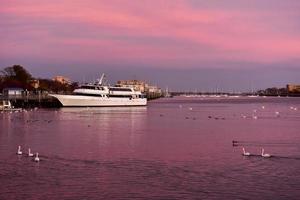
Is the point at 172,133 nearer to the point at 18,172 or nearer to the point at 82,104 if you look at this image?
the point at 18,172

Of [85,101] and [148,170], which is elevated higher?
[85,101]

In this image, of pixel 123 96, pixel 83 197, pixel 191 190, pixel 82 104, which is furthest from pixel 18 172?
pixel 123 96

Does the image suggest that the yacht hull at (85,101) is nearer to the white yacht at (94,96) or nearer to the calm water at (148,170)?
the white yacht at (94,96)

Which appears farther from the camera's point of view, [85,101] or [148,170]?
[85,101]

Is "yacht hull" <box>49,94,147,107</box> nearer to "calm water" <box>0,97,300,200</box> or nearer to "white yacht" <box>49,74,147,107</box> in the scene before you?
"white yacht" <box>49,74,147,107</box>

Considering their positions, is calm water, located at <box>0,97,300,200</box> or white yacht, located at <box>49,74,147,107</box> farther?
white yacht, located at <box>49,74,147,107</box>

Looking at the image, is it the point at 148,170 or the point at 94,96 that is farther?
the point at 94,96

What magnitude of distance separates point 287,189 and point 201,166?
618cm

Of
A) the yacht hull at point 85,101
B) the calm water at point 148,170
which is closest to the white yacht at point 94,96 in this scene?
the yacht hull at point 85,101

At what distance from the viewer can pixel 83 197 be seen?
20.0 metres

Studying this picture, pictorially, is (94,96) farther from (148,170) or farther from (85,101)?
A: (148,170)

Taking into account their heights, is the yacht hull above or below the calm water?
above

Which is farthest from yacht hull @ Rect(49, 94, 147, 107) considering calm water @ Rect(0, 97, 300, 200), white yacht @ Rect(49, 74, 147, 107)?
calm water @ Rect(0, 97, 300, 200)

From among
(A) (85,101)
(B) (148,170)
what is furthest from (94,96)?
(B) (148,170)
